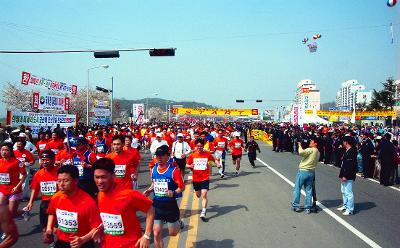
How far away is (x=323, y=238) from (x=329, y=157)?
13636mm

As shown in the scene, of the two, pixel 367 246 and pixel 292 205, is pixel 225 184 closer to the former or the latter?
pixel 292 205

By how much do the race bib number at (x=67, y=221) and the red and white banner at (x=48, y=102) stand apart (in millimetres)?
22457

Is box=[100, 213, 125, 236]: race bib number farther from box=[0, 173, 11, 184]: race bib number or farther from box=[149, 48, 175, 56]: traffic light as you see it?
box=[149, 48, 175, 56]: traffic light

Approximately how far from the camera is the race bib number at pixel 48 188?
19.1 feet

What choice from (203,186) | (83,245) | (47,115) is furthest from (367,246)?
(47,115)

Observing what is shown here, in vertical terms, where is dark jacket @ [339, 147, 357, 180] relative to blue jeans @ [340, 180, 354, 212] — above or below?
above

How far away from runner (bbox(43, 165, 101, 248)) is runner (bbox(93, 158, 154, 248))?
0.52 feet

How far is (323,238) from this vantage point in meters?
6.48

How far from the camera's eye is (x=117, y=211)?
3.66 meters

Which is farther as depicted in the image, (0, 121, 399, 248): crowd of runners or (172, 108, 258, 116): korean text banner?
(172, 108, 258, 116): korean text banner

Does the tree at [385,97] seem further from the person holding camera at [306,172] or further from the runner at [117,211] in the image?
the runner at [117,211]

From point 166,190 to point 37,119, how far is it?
1974 cm

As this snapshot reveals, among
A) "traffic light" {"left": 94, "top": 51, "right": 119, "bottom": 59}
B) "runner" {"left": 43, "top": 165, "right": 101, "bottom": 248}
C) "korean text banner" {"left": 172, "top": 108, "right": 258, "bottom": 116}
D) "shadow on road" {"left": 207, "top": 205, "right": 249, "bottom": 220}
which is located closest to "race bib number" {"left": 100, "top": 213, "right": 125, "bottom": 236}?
"runner" {"left": 43, "top": 165, "right": 101, "bottom": 248}

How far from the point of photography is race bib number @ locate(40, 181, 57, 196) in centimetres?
581
